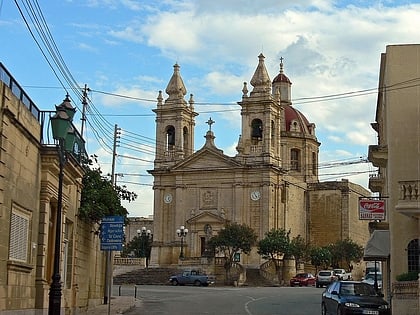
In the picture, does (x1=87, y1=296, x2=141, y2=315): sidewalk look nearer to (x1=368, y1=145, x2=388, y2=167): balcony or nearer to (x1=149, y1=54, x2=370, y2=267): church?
(x1=368, y1=145, x2=388, y2=167): balcony

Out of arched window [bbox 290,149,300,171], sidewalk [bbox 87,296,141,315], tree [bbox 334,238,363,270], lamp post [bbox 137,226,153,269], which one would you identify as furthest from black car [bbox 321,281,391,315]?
arched window [bbox 290,149,300,171]

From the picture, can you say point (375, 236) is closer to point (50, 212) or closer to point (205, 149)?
point (50, 212)

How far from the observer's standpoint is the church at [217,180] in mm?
81000

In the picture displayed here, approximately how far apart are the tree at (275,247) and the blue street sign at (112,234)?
169ft

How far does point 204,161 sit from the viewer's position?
84125 mm

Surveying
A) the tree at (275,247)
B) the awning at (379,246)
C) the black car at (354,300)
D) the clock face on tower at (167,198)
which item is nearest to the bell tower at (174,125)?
the clock face on tower at (167,198)

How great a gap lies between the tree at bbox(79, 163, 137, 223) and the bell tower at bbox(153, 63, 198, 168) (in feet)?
186

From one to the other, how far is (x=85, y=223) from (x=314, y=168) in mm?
72845

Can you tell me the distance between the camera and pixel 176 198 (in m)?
84.3

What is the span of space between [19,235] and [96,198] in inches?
375

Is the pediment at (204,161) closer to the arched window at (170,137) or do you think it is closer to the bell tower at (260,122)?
the bell tower at (260,122)

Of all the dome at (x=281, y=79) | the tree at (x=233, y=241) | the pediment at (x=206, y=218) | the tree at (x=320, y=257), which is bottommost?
the tree at (x=320, y=257)

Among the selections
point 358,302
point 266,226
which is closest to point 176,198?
point 266,226

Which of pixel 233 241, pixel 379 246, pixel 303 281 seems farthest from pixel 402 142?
pixel 233 241
